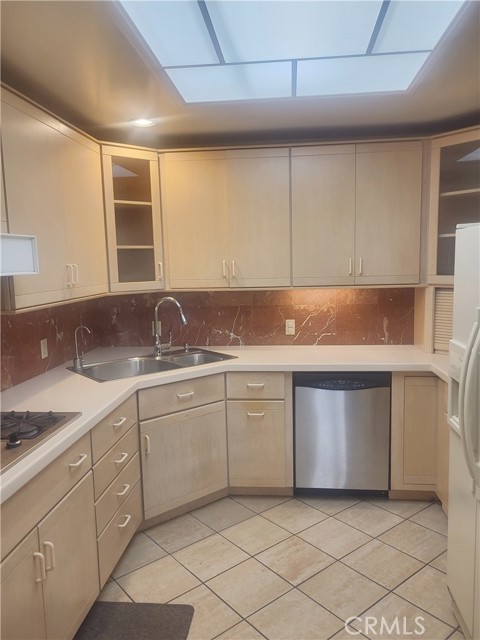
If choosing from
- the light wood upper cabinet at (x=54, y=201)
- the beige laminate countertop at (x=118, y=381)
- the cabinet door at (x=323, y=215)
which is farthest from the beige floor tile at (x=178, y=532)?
the cabinet door at (x=323, y=215)

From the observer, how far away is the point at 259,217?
9.67 feet

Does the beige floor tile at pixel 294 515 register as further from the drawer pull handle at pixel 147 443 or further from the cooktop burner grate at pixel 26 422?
the cooktop burner grate at pixel 26 422

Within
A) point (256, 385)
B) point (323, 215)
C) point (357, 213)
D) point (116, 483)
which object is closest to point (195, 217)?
point (323, 215)

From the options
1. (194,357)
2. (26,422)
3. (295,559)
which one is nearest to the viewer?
(26,422)

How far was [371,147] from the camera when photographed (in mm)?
2834

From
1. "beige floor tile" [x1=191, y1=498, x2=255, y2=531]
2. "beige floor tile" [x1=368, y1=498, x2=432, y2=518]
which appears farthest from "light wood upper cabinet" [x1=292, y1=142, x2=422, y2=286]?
"beige floor tile" [x1=191, y1=498, x2=255, y2=531]

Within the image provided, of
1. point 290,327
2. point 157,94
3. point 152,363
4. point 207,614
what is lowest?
point 207,614

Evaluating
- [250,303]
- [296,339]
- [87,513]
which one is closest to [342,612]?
[87,513]

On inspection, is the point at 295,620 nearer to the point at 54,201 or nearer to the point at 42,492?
the point at 42,492

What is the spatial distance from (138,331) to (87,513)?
170 centimetres

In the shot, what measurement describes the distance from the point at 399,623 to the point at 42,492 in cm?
154

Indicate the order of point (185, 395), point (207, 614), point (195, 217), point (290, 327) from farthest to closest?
point (290, 327), point (195, 217), point (185, 395), point (207, 614)

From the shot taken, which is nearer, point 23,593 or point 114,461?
point 23,593

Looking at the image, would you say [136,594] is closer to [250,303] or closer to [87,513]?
[87,513]
